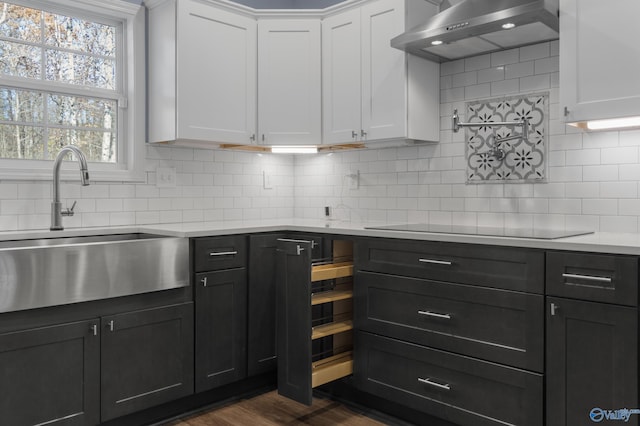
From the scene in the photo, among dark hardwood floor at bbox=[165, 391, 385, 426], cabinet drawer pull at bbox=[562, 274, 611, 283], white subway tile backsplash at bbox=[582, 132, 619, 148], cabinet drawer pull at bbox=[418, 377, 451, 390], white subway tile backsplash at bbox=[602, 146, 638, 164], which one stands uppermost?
white subway tile backsplash at bbox=[582, 132, 619, 148]

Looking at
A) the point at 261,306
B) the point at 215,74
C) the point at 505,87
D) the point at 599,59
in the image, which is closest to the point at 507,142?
the point at 505,87

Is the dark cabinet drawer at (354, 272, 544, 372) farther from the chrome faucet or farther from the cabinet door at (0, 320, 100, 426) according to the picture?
the chrome faucet

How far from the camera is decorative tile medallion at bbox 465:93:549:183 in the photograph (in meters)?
2.79

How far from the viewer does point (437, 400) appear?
8.01ft

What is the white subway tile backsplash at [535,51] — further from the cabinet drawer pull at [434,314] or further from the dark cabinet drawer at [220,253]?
the dark cabinet drawer at [220,253]

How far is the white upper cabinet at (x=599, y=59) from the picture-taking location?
2141mm

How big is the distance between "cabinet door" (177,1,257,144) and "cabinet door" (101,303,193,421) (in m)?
1.10

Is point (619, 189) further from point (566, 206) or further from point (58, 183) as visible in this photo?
point (58, 183)

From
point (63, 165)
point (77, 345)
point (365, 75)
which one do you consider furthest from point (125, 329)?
point (365, 75)

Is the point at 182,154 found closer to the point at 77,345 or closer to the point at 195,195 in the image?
the point at 195,195

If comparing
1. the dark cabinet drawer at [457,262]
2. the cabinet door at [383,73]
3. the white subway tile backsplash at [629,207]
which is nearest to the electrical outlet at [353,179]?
the cabinet door at [383,73]

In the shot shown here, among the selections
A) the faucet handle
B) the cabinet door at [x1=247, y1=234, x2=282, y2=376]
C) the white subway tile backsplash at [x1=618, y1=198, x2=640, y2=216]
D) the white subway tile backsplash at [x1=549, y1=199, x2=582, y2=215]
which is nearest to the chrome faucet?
the faucet handle

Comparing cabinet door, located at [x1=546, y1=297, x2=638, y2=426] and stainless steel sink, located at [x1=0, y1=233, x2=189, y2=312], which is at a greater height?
stainless steel sink, located at [x1=0, y1=233, x2=189, y2=312]

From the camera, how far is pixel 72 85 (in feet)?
10.1
